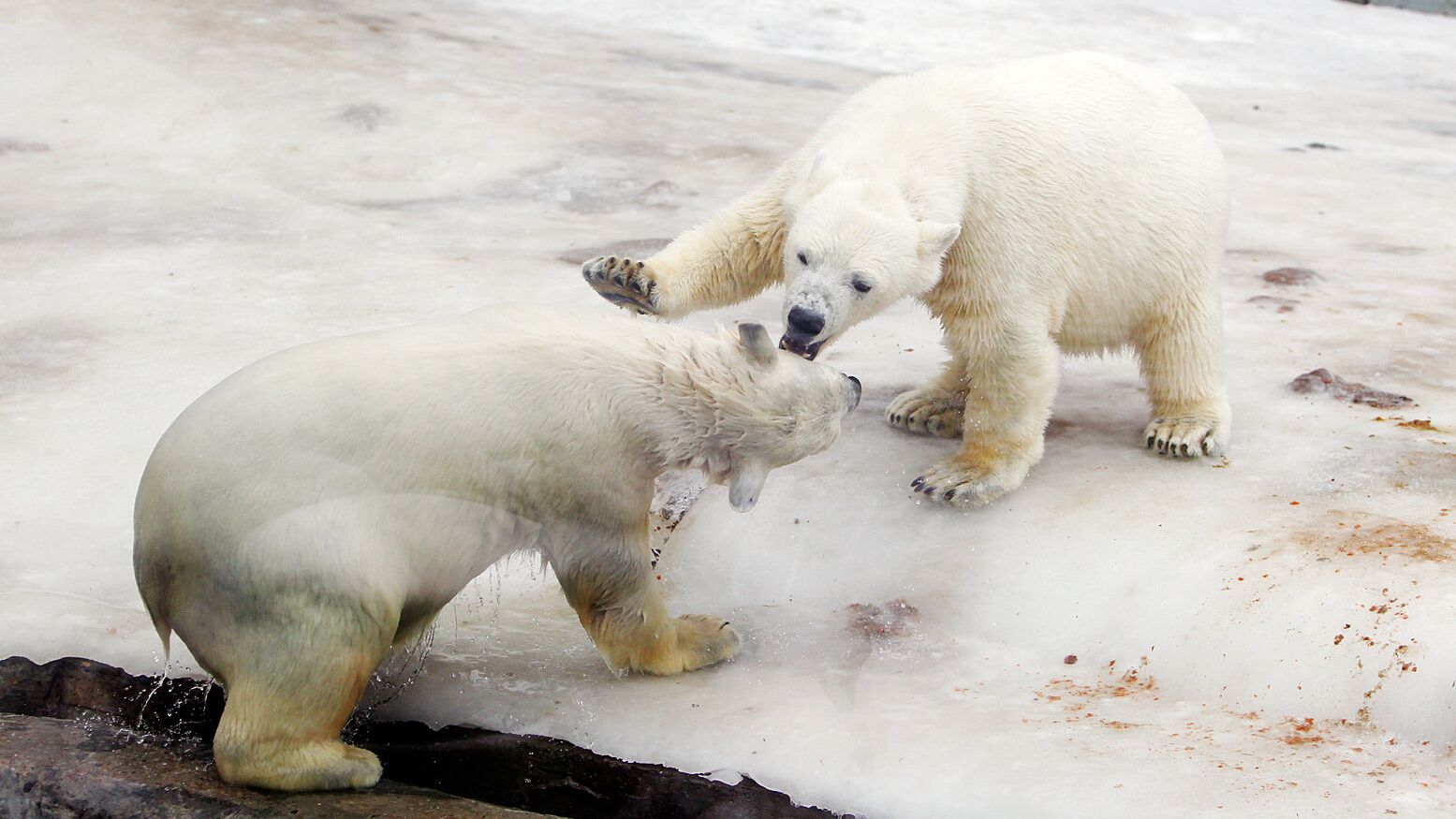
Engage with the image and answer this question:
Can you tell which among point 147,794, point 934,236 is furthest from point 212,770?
point 934,236

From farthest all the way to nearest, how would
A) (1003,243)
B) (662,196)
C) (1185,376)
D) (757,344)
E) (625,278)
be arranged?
(662,196)
(1185,376)
(625,278)
(1003,243)
(757,344)

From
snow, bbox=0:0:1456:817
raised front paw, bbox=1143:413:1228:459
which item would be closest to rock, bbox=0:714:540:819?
snow, bbox=0:0:1456:817

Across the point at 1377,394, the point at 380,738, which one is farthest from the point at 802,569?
the point at 1377,394

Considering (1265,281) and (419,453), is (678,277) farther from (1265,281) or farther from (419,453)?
(1265,281)

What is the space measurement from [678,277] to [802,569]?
87cm

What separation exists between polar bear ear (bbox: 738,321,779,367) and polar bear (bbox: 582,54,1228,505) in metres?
0.32

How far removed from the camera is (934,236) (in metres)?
3.42

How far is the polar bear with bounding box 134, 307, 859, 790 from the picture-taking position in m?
2.60

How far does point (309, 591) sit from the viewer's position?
2.60m

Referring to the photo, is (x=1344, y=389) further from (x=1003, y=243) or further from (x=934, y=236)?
(x=934, y=236)

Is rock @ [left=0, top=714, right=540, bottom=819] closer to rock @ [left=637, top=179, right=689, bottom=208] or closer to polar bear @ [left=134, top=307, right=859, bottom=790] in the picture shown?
polar bear @ [left=134, top=307, right=859, bottom=790]

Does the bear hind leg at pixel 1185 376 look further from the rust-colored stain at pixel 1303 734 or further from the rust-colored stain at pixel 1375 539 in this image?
the rust-colored stain at pixel 1303 734

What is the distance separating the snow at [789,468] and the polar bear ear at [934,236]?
77cm

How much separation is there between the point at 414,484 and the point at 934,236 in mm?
1426
